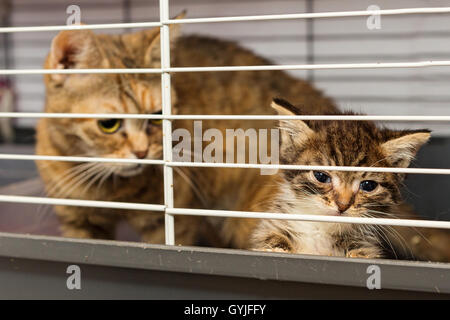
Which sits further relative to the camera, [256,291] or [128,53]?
[128,53]

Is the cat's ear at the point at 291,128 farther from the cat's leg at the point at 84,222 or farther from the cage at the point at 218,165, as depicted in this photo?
the cat's leg at the point at 84,222

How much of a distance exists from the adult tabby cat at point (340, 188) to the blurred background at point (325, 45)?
0.91 meters

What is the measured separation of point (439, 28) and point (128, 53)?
1.47 meters

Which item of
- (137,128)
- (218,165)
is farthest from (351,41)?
(218,165)

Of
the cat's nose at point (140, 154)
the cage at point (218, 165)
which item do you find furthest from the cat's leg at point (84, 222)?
the cat's nose at point (140, 154)

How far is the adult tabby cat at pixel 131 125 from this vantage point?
1375mm

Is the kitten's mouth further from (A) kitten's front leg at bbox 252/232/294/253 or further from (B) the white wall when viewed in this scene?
(B) the white wall

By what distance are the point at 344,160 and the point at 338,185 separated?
6 centimetres

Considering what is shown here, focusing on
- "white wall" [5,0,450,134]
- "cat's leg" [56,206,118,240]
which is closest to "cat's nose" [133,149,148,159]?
"cat's leg" [56,206,118,240]
